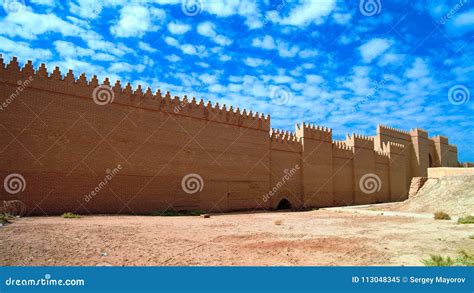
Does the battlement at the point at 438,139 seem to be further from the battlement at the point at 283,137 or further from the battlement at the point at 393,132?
the battlement at the point at 283,137

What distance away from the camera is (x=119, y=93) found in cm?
1609

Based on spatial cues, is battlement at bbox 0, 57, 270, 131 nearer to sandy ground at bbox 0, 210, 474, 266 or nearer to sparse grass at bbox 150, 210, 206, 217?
sparse grass at bbox 150, 210, 206, 217

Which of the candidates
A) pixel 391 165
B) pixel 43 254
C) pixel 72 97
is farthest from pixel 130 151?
pixel 391 165

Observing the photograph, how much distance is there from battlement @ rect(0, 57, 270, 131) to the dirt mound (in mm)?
9638

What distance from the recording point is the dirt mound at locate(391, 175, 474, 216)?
614 inches

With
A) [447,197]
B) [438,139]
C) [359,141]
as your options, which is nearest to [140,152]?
[447,197]

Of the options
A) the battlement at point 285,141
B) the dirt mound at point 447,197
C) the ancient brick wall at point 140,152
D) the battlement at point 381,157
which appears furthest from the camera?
the battlement at point 381,157

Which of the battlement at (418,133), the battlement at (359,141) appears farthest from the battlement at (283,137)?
the battlement at (418,133)

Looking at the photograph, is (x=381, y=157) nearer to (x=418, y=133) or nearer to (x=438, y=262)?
(x=418, y=133)

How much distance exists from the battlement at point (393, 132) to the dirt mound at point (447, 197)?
56.3ft

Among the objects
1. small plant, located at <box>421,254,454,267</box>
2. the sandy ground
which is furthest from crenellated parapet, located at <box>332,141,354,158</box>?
small plant, located at <box>421,254,454,267</box>

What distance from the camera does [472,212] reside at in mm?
14555

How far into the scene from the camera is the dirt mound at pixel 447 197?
15595 millimetres

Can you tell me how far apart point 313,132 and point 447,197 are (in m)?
10.8
